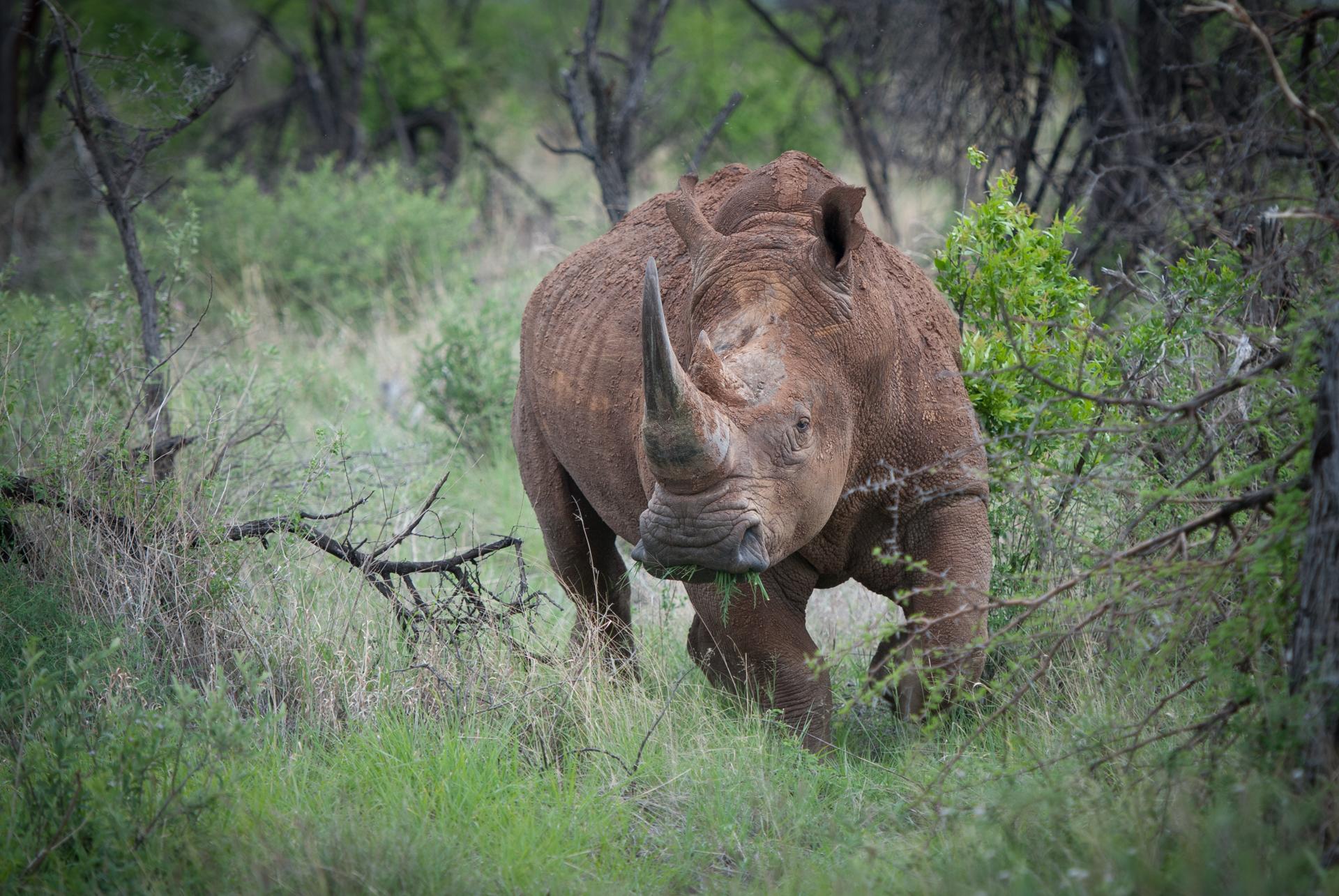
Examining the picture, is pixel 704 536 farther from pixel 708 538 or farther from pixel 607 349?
pixel 607 349

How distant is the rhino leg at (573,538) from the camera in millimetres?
5543

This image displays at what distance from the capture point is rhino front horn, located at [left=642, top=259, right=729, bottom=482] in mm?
3453

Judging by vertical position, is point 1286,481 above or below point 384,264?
below

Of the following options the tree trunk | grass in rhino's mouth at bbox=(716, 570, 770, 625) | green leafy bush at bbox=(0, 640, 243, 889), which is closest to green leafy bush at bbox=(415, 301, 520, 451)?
grass in rhino's mouth at bbox=(716, 570, 770, 625)

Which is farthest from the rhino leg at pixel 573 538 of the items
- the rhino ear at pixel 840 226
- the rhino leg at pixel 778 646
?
the rhino ear at pixel 840 226

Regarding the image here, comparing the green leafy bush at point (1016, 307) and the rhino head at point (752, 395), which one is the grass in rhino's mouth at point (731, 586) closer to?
the rhino head at point (752, 395)

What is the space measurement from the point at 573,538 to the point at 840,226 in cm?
212

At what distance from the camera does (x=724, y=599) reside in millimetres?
4172

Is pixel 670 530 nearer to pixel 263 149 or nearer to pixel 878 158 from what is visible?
A: pixel 878 158

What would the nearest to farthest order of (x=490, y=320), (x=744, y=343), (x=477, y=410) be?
(x=744, y=343) < (x=477, y=410) < (x=490, y=320)

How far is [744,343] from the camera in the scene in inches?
155

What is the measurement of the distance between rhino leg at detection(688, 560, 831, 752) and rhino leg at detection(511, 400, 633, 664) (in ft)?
3.18

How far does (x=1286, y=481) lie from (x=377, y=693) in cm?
300

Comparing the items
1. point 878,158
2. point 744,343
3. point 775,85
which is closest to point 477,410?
point 744,343
